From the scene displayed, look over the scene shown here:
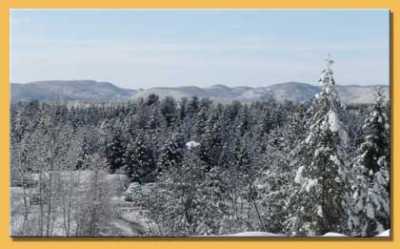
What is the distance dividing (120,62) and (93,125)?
13.0ft

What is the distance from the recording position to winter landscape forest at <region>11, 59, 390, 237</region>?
30.7ft

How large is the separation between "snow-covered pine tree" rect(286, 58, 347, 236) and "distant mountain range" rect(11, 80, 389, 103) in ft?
0.94

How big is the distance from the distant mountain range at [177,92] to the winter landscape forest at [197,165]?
20 centimetres

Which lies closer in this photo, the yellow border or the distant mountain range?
the yellow border

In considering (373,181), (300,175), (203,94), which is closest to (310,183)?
(300,175)

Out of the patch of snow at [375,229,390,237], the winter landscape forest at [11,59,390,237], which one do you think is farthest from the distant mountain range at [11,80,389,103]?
the patch of snow at [375,229,390,237]

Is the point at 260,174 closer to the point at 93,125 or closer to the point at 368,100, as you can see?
the point at 93,125

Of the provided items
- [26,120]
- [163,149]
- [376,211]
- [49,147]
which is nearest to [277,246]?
[376,211]

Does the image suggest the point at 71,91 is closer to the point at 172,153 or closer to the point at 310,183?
the point at 310,183

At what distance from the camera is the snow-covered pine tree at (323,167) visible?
9609 mm

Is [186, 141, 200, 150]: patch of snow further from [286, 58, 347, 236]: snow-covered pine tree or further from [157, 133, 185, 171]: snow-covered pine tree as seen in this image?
[286, 58, 347, 236]: snow-covered pine tree

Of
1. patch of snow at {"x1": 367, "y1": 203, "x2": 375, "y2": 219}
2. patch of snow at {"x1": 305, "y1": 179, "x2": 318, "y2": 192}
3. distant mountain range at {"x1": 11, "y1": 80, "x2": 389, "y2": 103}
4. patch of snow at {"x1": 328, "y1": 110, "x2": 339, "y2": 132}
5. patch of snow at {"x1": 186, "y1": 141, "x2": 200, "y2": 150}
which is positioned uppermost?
distant mountain range at {"x1": 11, "y1": 80, "x2": 389, "y2": 103}

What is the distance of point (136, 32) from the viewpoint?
9.29 m

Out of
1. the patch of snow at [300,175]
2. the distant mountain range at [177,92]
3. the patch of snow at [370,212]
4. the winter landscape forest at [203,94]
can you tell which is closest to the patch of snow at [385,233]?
the winter landscape forest at [203,94]
